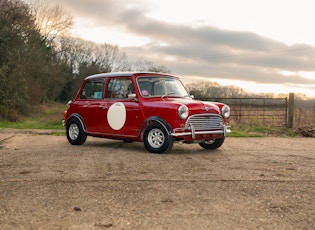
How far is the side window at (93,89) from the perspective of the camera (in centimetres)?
1090

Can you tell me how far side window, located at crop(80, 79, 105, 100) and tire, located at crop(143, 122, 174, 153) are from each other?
211 cm

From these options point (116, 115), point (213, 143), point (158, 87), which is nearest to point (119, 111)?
point (116, 115)

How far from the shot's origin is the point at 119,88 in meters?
10.4

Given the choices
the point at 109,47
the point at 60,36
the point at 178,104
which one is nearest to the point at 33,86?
the point at 60,36

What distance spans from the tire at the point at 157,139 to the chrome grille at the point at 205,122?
547mm

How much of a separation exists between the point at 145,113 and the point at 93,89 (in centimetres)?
222

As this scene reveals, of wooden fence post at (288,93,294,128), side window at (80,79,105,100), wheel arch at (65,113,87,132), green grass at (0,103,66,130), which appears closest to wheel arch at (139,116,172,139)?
side window at (80,79,105,100)

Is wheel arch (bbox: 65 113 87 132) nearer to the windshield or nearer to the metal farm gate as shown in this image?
the windshield

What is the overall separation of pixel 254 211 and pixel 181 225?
3.03ft

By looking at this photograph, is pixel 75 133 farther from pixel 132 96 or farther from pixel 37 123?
pixel 37 123

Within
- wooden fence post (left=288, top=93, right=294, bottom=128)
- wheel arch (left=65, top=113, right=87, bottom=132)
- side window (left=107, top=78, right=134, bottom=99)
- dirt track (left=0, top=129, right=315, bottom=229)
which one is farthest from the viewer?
wooden fence post (left=288, top=93, right=294, bottom=128)

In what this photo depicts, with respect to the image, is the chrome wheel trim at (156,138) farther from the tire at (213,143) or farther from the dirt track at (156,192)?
the tire at (213,143)

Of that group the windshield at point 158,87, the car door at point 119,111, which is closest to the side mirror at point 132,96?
the car door at point 119,111

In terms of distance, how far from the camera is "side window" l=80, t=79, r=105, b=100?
10898mm
